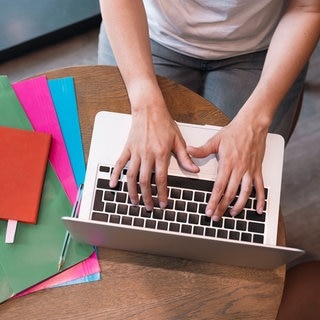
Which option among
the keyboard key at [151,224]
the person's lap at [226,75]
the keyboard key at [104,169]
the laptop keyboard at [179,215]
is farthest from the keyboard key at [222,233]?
the person's lap at [226,75]

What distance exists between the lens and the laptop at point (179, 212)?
75cm

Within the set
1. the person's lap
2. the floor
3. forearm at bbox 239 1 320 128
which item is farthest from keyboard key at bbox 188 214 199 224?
the floor

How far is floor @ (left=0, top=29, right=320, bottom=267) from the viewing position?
1505 millimetres

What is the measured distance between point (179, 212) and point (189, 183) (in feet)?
0.18

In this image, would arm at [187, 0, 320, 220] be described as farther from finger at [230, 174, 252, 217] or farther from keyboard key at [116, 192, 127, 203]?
keyboard key at [116, 192, 127, 203]

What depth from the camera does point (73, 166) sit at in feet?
2.84

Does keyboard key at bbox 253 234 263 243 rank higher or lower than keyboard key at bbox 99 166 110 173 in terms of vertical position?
lower

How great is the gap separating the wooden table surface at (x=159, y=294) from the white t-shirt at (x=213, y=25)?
0.41 m

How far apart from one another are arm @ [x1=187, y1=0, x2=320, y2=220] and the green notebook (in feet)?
0.77

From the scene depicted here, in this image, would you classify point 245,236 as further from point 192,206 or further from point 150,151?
point 150,151

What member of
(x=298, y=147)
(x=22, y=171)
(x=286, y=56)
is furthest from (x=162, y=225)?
(x=298, y=147)

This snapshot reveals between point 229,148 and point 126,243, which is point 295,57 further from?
point 126,243

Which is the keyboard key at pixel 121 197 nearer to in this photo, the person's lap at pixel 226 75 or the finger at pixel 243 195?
the finger at pixel 243 195

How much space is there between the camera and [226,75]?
1.09 m
